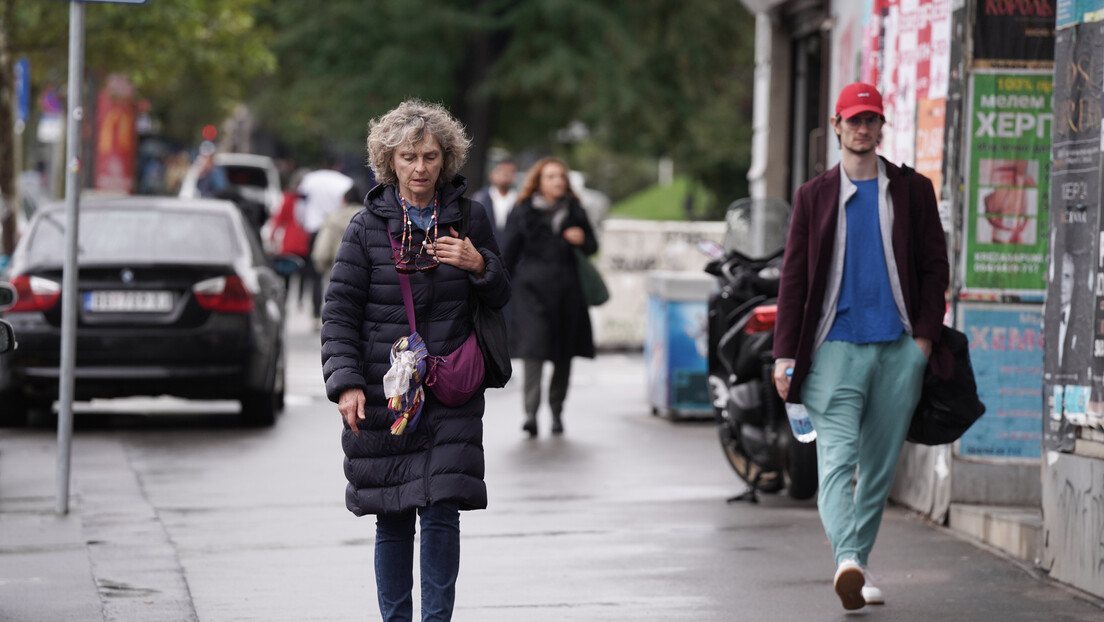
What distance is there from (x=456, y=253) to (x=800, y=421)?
2.03 meters

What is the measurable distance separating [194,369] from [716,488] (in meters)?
3.86

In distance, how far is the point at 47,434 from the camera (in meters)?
12.1

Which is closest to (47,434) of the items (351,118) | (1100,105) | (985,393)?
(985,393)

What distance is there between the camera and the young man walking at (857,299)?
6.54m

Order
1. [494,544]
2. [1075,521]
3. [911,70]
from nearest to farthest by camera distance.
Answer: [1075,521] < [494,544] < [911,70]

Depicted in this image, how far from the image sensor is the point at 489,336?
18.3 ft

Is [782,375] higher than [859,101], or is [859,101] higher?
[859,101]

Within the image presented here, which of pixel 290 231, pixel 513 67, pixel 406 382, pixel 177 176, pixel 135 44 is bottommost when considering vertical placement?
pixel 406 382

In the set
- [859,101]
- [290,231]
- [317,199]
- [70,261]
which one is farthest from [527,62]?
[859,101]

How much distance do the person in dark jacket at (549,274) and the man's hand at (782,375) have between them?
5.56 meters

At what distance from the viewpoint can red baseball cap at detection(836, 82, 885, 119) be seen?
6477 mm

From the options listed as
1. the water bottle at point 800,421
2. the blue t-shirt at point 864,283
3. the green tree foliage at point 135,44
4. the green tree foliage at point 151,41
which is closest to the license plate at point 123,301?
the water bottle at point 800,421

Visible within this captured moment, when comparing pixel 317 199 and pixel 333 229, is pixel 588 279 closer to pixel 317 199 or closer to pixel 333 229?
pixel 333 229

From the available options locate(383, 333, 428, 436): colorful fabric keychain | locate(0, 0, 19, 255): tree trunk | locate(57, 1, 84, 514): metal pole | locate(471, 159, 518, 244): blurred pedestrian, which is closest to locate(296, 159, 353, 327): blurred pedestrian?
locate(0, 0, 19, 255): tree trunk
